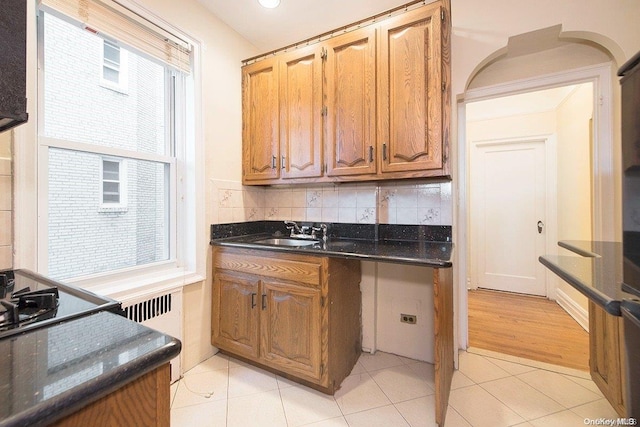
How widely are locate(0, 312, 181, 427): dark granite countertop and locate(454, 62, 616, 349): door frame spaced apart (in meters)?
1.90

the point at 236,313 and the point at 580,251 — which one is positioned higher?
the point at 580,251

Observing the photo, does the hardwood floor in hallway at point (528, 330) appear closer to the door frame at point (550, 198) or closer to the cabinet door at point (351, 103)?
the door frame at point (550, 198)

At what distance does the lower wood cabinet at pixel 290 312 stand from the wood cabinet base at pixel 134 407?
1118mm

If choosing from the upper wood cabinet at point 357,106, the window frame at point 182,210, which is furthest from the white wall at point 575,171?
the window frame at point 182,210

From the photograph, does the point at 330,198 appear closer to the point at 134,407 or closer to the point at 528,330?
the point at 134,407

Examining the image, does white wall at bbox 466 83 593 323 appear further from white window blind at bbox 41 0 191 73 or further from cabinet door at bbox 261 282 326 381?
white window blind at bbox 41 0 191 73

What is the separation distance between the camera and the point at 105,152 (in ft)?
5.09

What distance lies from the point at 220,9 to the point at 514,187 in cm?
380

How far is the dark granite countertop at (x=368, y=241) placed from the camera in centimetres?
147

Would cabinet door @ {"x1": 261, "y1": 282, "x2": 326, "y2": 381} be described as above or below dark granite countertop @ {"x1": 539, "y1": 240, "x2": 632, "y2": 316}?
below

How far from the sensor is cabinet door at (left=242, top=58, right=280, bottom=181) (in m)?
2.13

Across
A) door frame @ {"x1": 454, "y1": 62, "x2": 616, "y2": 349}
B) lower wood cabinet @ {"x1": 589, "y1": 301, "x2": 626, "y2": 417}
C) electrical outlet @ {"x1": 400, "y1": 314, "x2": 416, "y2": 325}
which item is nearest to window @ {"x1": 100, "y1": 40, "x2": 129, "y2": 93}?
door frame @ {"x1": 454, "y1": 62, "x2": 616, "y2": 349}

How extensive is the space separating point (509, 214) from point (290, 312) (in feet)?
10.9

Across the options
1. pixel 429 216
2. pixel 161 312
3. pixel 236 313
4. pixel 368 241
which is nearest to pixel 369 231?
pixel 368 241
